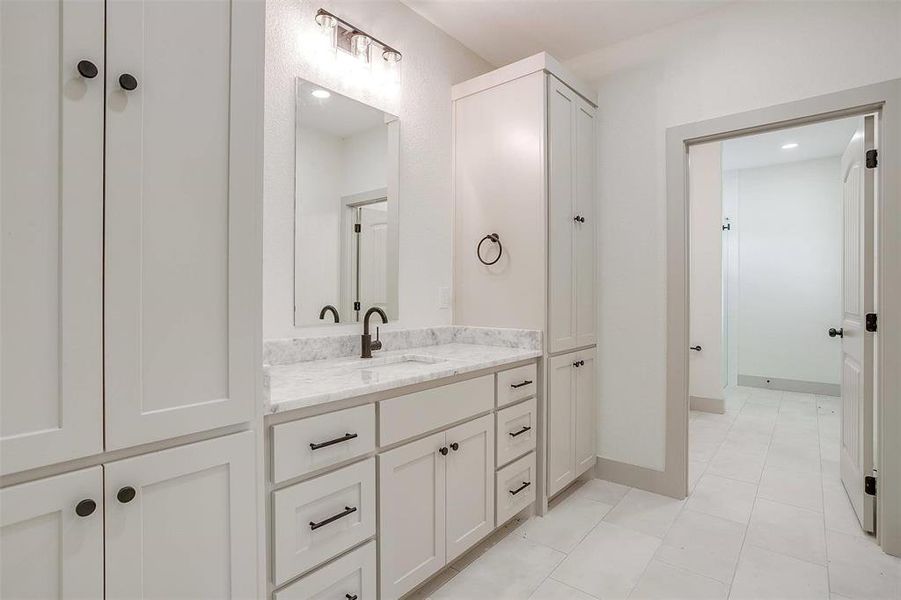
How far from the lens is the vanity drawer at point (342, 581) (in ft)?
4.20

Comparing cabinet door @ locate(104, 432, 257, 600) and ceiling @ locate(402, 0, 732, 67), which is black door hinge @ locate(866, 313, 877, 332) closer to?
ceiling @ locate(402, 0, 732, 67)

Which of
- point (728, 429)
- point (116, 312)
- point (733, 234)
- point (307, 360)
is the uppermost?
point (733, 234)

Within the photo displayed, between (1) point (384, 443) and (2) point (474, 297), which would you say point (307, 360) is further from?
(2) point (474, 297)

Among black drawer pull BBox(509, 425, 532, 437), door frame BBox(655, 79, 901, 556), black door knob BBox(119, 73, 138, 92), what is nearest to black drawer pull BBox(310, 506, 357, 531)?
black drawer pull BBox(509, 425, 532, 437)

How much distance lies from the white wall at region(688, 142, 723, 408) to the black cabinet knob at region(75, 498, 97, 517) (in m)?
4.50

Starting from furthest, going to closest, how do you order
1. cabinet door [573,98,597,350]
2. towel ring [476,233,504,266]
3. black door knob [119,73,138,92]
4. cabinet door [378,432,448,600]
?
cabinet door [573,98,597,350] → towel ring [476,233,504,266] → cabinet door [378,432,448,600] → black door knob [119,73,138,92]

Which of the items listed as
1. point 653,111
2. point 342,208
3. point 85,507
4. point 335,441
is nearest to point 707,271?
point 653,111

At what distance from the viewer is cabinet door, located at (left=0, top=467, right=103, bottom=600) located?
81 centimetres

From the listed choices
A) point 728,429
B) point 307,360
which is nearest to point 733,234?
point 728,429

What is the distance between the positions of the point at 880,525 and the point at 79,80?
3257 millimetres

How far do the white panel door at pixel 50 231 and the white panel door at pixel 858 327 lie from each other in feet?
9.79

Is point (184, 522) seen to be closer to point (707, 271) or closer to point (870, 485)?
point (870, 485)

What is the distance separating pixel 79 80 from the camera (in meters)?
0.87

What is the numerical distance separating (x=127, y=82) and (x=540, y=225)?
182 centimetres
